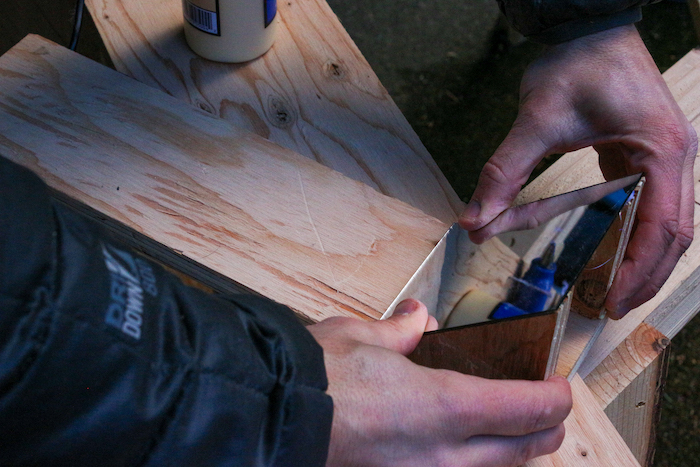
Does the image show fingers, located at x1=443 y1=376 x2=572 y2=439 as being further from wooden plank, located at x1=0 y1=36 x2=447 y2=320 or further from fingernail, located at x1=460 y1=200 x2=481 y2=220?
fingernail, located at x1=460 y1=200 x2=481 y2=220

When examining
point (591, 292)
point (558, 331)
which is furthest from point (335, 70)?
point (558, 331)

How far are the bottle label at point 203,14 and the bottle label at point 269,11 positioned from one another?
0.10 m

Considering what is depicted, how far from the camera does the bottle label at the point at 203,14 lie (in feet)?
3.92

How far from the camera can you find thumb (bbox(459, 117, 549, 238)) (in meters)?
1.01

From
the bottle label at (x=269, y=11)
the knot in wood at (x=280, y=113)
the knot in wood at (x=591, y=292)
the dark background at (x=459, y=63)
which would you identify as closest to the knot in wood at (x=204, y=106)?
the knot in wood at (x=280, y=113)

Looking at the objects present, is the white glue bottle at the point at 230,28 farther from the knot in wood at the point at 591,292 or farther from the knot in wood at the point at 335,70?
the knot in wood at the point at 591,292

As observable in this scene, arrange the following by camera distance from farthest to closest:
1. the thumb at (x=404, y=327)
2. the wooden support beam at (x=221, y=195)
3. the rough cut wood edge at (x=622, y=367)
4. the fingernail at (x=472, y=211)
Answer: the rough cut wood edge at (x=622, y=367)
the fingernail at (x=472, y=211)
the wooden support beam at (x=221, y=195)
the thumb at (x=404, y=327)

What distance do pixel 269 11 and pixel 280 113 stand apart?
0.72 feet

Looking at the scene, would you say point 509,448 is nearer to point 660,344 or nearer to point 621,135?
point 660,344

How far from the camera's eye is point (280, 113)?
1.25m

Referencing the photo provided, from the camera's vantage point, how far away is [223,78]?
1.30 metres

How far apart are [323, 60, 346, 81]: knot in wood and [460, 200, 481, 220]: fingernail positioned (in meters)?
0.48

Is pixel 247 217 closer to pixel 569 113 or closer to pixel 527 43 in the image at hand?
pixel 569 113

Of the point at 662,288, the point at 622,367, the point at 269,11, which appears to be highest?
the point at 269,11
